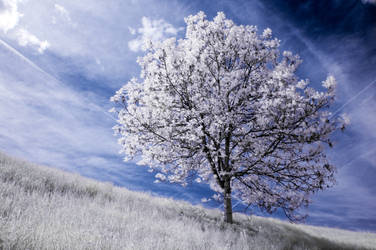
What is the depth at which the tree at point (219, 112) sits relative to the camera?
9.46m

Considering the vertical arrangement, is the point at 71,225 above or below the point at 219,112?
below

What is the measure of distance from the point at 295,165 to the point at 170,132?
553 cm

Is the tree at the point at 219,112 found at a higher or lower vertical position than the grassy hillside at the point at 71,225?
higher

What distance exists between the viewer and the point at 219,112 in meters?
9.16

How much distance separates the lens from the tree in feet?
31.0

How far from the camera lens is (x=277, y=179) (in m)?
10.5

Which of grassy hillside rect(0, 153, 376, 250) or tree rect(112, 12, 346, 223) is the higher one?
tree rect(112, 12, 346, 223)

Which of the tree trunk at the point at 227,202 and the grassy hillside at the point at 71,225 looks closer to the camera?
the grassy hillside at the point at 71,225

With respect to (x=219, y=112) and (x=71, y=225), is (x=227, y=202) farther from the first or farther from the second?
(x=71, y=225)

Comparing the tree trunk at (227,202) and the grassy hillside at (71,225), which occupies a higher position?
the tree trunk at (227,202)

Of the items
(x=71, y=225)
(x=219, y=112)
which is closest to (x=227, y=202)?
(x=219, y=112)

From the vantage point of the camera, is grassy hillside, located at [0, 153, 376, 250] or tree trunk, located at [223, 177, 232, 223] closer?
grassy hillside, located at [0, 153, 376, 250]

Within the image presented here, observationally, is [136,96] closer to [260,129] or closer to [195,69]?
[195,69]

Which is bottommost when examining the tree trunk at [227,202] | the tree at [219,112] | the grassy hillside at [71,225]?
the grassy hillside at [71,225]
